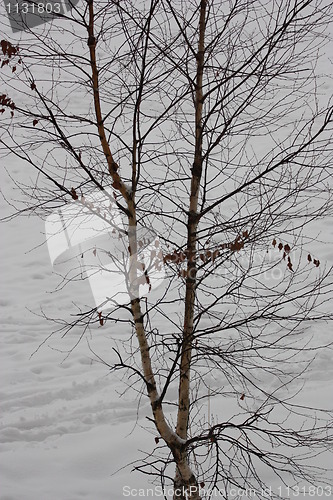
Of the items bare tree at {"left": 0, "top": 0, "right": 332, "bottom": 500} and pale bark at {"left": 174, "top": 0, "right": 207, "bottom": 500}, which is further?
pale bark at {"left": 174, "top": 0, "right": 207, "bottom": 500}

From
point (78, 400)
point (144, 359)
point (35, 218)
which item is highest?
point (35, 218)

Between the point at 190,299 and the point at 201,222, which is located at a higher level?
the point at 201,222

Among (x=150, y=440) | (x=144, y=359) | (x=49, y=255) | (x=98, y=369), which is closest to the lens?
(x=144, y=359)

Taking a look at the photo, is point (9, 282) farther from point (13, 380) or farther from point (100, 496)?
point (100, 496)

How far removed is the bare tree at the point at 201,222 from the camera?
4.30m

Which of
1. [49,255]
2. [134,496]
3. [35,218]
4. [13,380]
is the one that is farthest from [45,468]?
[35,218]

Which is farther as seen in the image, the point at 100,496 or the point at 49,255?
the point at 49,255

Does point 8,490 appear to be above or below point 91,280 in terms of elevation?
below

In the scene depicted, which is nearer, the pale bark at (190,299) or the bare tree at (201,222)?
the bare tree at (201,222)

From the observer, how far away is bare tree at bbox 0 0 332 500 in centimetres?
430

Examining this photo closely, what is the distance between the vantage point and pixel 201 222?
7.15 metres

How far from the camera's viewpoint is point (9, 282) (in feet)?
39.1

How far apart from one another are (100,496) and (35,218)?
886 cm

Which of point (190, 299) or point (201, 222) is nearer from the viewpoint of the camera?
point (190, 299)
